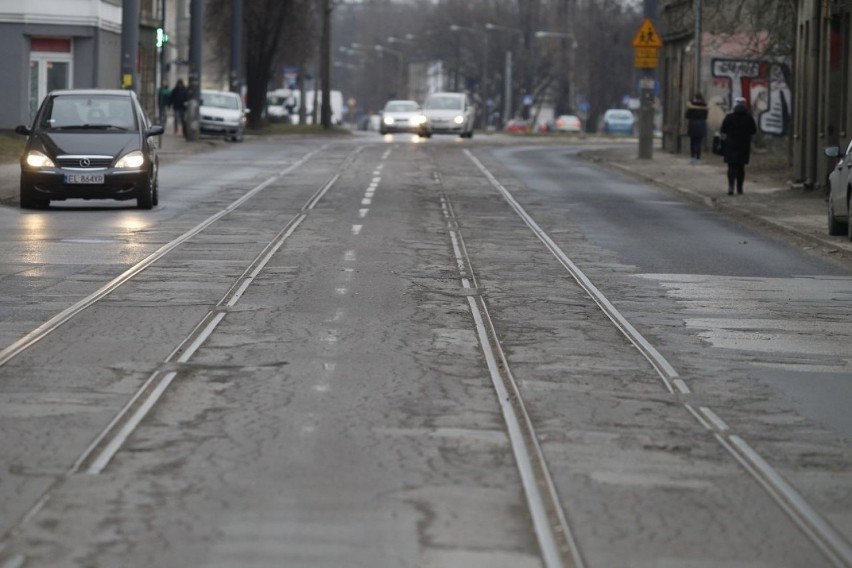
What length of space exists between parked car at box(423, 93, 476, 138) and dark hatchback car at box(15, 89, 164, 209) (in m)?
40.3

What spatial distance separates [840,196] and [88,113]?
413 inches

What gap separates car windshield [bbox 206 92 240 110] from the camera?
2180 inches

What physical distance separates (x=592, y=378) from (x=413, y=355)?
124 centimetres

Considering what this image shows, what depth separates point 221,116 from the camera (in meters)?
54.4

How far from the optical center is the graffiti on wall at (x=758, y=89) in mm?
51375

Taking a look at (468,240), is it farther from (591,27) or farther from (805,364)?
(591,27)

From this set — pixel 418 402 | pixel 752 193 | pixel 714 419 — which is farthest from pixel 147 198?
pixel 714 419

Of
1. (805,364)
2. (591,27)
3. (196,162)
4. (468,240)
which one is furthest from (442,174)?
(591,27)

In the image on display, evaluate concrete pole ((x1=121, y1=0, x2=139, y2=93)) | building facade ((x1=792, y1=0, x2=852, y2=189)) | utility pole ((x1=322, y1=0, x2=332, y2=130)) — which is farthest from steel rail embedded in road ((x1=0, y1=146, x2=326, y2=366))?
utility pole ((x1=322, y1=0, x2=332, y2=130))

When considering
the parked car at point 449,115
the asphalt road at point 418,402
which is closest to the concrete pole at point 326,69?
the parked car at point 449,115

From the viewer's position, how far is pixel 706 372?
10.6m

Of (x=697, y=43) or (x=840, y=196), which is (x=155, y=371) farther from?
(x=697, y=43)

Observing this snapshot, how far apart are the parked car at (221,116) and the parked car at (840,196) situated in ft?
112

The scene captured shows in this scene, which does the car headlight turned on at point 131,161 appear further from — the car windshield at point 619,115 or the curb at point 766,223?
the car windshield at point 619,115
